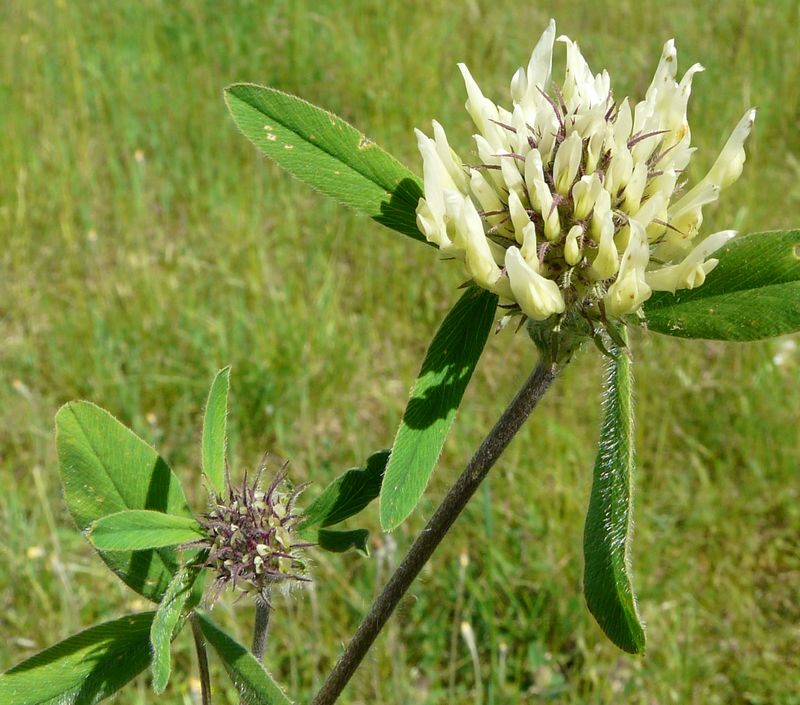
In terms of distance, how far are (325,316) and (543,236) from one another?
2.50 metres

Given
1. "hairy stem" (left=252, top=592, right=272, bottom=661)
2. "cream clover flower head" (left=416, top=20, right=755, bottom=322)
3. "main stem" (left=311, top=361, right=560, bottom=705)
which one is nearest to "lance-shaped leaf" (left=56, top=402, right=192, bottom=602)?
"hairy stem" (left=252, top=592, right=272, bottom=661)

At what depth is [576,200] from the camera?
41.2 inches

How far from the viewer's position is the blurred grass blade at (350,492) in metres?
1.27

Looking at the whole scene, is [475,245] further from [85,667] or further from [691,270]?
[85,667]

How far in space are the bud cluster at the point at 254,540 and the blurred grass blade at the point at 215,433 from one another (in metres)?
0.04

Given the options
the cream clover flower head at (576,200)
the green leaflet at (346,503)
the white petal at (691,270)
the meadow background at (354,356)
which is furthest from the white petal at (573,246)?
the meadow background at (354,356)

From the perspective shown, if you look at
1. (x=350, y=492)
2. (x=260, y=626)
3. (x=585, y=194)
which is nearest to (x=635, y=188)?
(x=585, y=194)

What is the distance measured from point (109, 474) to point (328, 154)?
0.59m

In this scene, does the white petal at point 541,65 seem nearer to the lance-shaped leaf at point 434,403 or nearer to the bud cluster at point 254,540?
the lance-shaped leaf at point 434,403

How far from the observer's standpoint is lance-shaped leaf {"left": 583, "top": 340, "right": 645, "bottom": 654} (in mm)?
1010

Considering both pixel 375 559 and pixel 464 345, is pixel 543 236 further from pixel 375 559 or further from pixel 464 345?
pixel 375 559

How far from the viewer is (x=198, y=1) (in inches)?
203

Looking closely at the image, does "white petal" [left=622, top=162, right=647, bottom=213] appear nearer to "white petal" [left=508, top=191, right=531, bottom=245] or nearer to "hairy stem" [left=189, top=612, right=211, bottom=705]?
"white petal" [left=508, top=191, right=531, bottom=245]

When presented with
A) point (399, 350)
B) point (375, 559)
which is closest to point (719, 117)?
point (399, 350)
